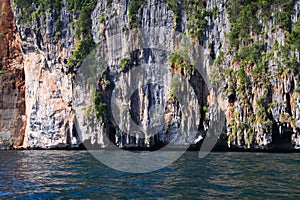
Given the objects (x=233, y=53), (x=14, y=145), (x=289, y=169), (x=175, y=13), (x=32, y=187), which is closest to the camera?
(x=32, y=187)

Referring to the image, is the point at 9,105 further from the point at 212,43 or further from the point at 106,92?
the point at 212,43

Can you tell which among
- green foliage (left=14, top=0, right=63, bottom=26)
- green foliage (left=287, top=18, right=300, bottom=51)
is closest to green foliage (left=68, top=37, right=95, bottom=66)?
green foliage (left=14, top=0, right=63, bottom=26)

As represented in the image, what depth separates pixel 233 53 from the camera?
144 feet

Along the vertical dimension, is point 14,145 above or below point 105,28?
below

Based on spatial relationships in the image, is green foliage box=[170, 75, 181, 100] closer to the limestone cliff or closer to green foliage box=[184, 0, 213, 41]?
the limestone cliff

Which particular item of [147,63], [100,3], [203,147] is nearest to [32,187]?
[203,147]

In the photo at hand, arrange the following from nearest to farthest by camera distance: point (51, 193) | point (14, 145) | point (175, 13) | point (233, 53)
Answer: point (51, 193) < point (233, 53) < point (175, 13) < point (14, 145)

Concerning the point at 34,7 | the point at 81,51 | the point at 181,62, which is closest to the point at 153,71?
the point at 181,62

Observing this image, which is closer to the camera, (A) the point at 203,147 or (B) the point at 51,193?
(B) the point at 51,193

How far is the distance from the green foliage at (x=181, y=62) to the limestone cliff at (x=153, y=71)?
111mm

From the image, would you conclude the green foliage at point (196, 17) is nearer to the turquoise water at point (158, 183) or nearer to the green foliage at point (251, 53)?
the green foliage at point (251, 53)

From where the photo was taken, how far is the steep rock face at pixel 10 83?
178 feet

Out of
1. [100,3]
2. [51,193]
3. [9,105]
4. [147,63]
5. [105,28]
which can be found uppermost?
[100,3]

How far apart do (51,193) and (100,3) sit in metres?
37.1
